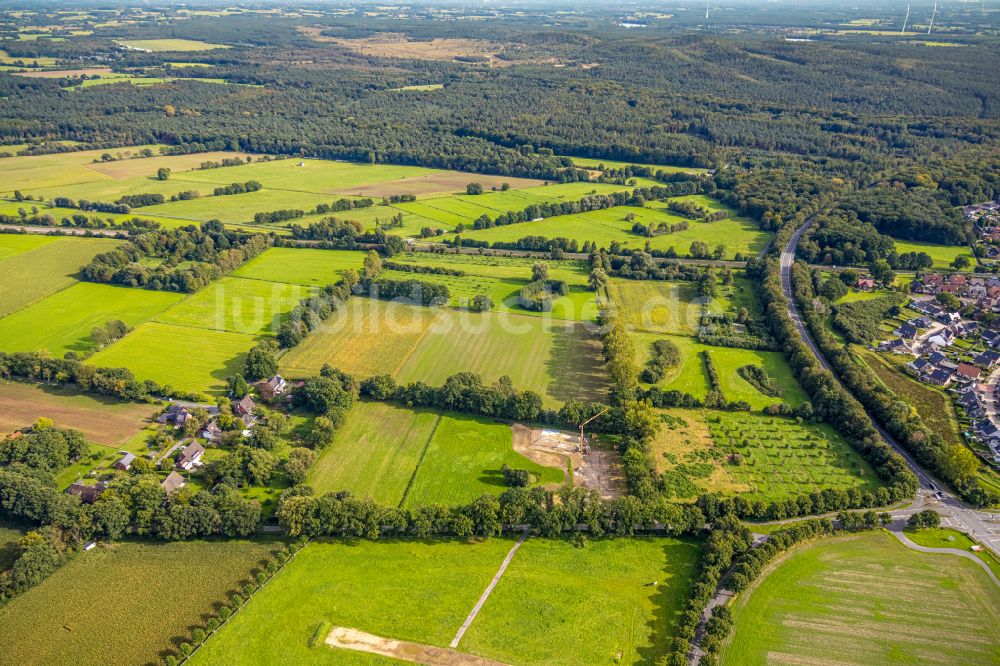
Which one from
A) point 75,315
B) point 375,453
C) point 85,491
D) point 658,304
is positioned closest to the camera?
point 85,491

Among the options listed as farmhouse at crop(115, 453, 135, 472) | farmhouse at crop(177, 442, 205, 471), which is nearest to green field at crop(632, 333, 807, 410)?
farmhouse at crop(177, 442, 205, 471)

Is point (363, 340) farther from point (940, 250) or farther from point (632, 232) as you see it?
point (940, 250)

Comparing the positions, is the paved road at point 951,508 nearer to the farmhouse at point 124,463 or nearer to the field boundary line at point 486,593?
the field boundary line at point 486,593

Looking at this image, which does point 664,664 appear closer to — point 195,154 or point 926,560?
point 926,560

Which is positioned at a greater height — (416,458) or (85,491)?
(416,458)

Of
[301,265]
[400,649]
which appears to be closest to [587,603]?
[400,649]

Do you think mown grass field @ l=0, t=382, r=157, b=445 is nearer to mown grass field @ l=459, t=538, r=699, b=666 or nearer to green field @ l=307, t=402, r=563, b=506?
green field @ l=307, t=402, r=563, b=506

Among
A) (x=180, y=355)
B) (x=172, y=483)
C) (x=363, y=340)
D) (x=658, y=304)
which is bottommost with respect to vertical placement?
(x=172, y=483)
